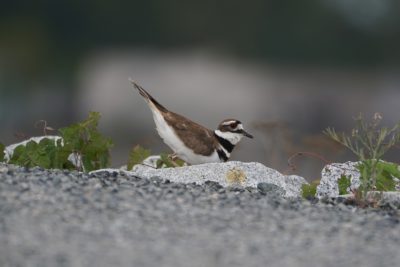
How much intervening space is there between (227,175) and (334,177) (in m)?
0.73

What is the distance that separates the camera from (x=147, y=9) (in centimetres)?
3600

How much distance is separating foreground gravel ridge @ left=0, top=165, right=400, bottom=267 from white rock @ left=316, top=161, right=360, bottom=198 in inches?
32.6

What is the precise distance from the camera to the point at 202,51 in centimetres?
3531

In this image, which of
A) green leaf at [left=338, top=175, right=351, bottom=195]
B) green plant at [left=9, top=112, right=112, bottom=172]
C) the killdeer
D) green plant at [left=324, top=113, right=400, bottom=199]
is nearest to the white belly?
the killdeer

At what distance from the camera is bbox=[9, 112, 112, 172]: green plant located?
913cm

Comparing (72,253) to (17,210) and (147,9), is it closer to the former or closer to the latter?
(17,210)

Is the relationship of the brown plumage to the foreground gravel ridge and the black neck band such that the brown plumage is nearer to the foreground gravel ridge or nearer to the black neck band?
the black neck band

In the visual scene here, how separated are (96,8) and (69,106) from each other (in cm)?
592

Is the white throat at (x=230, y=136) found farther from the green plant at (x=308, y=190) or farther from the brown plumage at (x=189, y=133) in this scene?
the green plant at (x=308, y=190)

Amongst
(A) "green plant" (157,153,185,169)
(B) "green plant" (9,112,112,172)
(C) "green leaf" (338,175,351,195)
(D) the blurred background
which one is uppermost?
(D) the blurred background

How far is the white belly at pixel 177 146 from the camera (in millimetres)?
9977

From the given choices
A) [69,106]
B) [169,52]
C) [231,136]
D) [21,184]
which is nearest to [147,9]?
[169,52]

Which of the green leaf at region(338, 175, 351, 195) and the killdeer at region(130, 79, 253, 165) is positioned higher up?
the killdeer at region(130, 79, 253, 165)

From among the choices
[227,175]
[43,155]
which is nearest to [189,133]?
[43,155]
